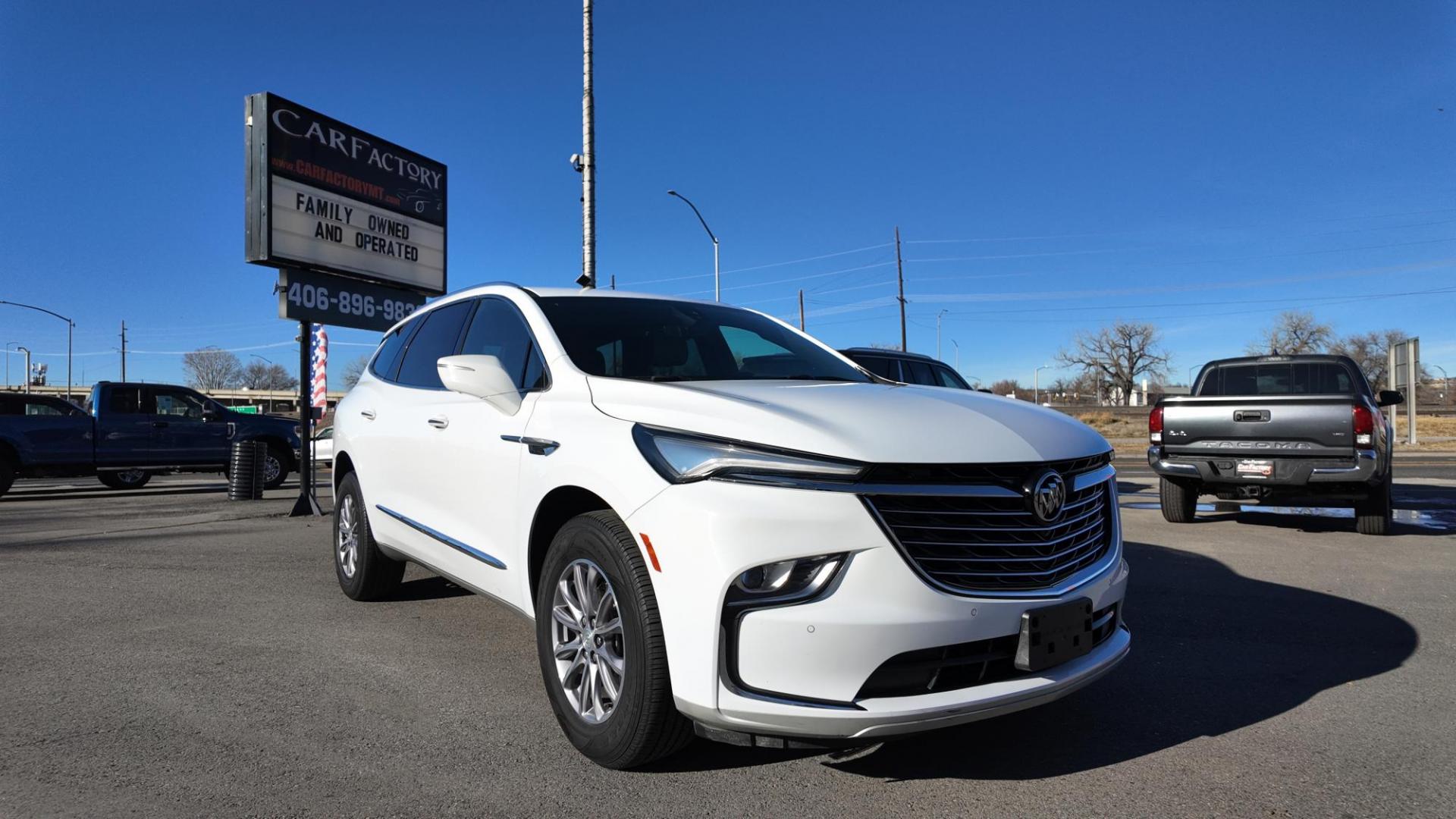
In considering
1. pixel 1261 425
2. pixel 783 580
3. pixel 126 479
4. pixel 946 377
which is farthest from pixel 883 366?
pixel 126 479

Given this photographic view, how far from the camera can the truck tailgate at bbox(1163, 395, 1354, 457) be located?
24.1ft

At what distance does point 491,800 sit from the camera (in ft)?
8.59

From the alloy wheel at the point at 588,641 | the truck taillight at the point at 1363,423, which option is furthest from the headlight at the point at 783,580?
the truck taillight at the point at 1363,423

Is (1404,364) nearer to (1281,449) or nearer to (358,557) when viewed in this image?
(1281,449)

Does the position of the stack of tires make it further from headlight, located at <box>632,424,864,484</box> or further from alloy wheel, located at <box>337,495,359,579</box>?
headlight, located at <box>632,424,864,484</box>

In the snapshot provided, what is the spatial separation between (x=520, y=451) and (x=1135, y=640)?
10.6 ft

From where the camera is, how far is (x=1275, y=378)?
30.6 ft

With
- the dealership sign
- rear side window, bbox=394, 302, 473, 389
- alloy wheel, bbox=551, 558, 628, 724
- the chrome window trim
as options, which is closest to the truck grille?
alloy wheel, bbox=551, 558, 628, 724

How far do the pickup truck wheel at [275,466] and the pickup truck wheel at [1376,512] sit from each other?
52.0 feet

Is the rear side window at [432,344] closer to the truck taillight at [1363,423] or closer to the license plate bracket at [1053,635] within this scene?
the license plate bracket at [1053,635]

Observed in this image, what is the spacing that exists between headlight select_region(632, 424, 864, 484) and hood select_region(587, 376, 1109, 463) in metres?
0.03

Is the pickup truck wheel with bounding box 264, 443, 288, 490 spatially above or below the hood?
below

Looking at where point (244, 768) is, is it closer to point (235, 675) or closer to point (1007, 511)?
point (235, 675)

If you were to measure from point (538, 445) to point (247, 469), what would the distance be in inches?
432
